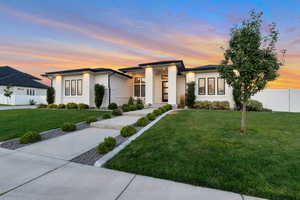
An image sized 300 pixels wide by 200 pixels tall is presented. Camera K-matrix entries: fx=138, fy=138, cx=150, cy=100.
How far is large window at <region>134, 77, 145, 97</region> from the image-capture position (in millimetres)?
15664

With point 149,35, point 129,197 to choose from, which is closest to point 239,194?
point 129,197

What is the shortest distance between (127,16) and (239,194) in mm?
11148

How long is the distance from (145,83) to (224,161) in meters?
10.7

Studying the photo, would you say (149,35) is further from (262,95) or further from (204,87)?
(262,95)

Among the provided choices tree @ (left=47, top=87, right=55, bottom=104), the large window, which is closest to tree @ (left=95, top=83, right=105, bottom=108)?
the large window

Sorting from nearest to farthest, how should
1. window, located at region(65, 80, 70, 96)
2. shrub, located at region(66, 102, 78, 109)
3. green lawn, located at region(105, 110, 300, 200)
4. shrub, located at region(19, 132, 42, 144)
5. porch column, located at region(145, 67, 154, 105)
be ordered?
green lawn, located at region(105, 110, 300, 200) < shrub, located at region(19, 132, 42, 144) < porch column, located at region(145, 67, 154, 105) < shrub, located at region(66, 102, 78, 109) < window, located at region(65, 80, 70, 96)

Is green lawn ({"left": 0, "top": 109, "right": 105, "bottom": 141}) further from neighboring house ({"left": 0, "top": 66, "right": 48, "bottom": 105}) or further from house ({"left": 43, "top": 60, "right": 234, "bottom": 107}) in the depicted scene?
neighboring house ({"left": 0, "top": 66, "right": 48, "bottom": 105})

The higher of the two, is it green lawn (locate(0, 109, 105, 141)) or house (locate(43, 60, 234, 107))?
house (locate(43, 60, 234, 107))

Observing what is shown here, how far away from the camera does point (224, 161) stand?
280cm

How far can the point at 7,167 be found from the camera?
2.85 metres

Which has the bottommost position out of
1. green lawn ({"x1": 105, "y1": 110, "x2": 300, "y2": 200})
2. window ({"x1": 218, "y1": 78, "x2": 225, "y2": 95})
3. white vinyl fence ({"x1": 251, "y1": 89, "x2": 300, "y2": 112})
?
green lawn ({"x1": 105, "y1": 110, "x2": 300, "y2": 200})

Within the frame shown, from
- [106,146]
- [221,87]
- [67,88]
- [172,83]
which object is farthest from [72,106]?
[221,87]

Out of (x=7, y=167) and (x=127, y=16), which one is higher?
(x=127, y=16)

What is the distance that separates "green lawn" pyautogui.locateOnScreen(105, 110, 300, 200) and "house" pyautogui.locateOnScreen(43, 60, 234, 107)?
8.16 m
